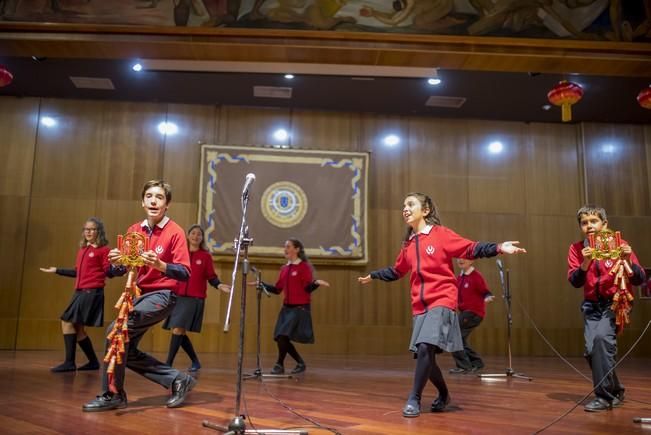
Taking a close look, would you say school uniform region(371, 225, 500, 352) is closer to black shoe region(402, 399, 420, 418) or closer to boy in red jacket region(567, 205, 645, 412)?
black shoe region(402, 399, 420, 418)

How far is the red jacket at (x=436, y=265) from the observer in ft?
11.3

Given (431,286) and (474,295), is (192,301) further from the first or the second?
(474,295)

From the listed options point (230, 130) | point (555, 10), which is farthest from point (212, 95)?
point (555, 10)

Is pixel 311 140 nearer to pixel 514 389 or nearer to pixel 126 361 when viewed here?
pixel 514 389

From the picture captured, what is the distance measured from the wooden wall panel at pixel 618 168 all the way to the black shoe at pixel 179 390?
339 inches

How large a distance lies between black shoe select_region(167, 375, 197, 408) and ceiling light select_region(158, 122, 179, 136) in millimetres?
6655

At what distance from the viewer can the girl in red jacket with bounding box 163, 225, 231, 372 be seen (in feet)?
18.6

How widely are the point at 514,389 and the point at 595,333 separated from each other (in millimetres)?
1292

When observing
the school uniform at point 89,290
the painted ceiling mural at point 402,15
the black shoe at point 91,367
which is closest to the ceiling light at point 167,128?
the painted ceiling mural at point 402,15

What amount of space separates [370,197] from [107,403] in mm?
6835

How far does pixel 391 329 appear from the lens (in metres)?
9.20

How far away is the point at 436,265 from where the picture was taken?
3.51 meters

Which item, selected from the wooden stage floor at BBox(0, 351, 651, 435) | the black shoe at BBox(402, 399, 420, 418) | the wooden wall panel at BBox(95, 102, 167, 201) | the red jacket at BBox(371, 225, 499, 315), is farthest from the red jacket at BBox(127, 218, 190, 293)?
the wooden wall panel at BBox(95, 102, 167, 201)

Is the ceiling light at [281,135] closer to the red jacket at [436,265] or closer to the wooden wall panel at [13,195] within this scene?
the wooden wall panel at [13,195]
